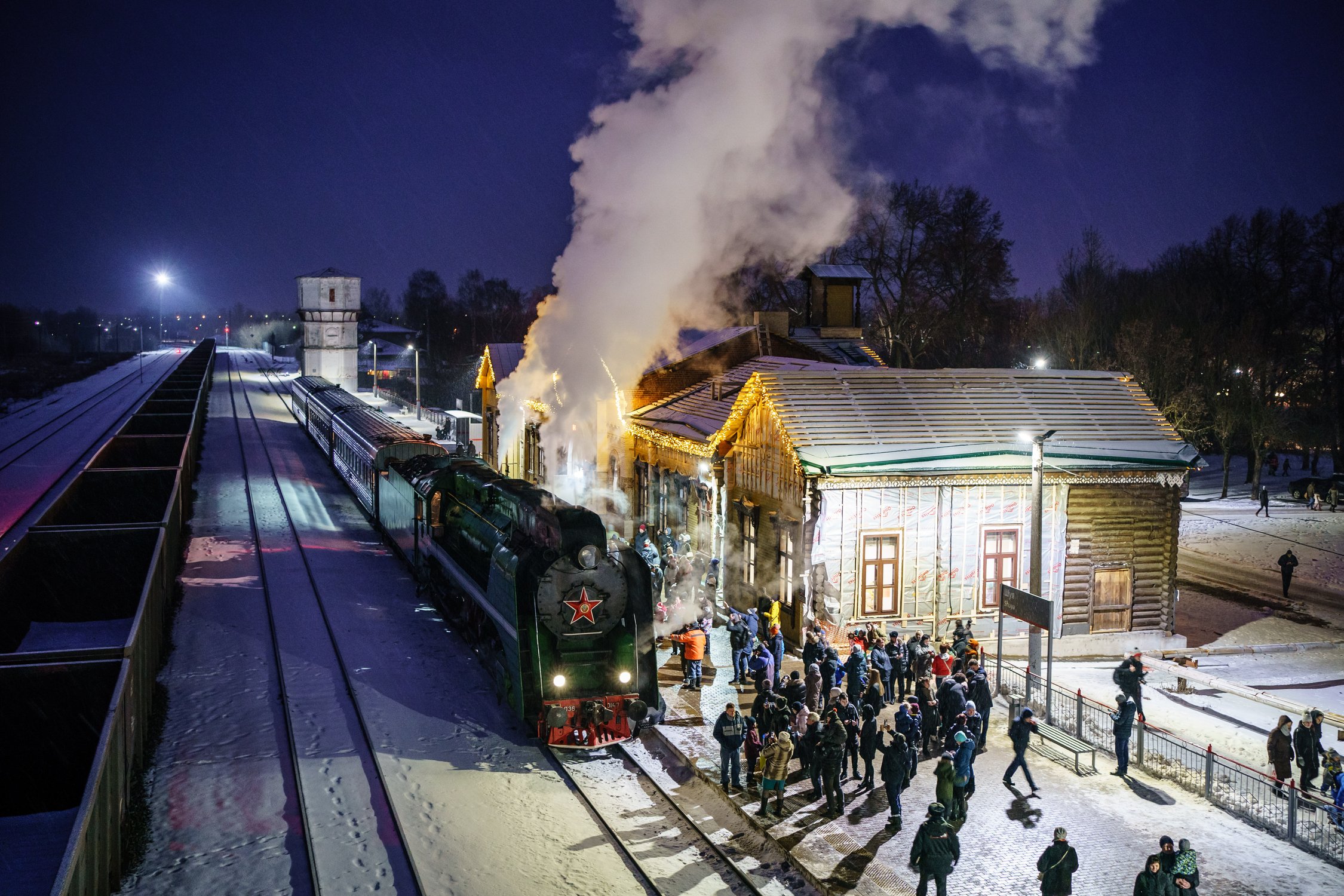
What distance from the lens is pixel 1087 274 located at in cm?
5438

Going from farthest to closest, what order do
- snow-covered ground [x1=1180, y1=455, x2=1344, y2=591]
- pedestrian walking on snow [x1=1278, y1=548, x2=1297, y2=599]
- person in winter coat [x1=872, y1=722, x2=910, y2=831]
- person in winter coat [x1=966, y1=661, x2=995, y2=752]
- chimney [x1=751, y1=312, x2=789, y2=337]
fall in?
1. chimney [x1=751, y1=312, x2=789, y2=337]
2. snow-covered ground [x1=1180, y1=455, x2=1344, y2=591]
3. pedestrian walking on snow [x1=1278, y1=548, x2=1297, y2=599]
4. person in winter coat [x1=966, y1=661, x2=995, y2=752]
5. person in winter coat [x1=872, y1=722, x2=910, y2=831]

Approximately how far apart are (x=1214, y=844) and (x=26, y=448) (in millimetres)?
47390

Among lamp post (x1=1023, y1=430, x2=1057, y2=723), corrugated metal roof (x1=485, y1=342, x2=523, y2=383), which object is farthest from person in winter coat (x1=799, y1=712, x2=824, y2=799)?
corrugated metal roof (x1=485, y1=342, x2=523, y2=383)

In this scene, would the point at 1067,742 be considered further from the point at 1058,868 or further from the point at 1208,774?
the point at 1058,868

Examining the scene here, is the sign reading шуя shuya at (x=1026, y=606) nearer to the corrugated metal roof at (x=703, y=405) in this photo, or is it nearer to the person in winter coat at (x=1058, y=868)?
the person in winter coat at (x=1058, y=868)

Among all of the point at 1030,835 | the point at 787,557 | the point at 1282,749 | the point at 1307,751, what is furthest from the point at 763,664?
the point at 1307,751

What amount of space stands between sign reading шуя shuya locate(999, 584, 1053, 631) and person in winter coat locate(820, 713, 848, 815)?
4.64 metres

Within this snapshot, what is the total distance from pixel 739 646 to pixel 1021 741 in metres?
5.47

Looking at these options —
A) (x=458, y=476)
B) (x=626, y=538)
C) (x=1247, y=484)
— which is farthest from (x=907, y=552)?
(x=1247, y=484)

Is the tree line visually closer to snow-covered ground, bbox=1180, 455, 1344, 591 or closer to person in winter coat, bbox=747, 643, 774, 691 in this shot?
snow-covered ground, bbox=1180, 455, 1344, 591

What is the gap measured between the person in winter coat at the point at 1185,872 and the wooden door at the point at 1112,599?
11.2 meters

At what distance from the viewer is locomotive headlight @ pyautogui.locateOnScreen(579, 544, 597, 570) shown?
13.4 metres

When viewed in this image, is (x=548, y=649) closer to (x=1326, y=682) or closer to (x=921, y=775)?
(x=921, y=775)

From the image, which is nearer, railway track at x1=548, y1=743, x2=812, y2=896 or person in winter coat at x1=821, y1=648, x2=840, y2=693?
railway track at x1=548, y1=743, x2=812, y2=896
